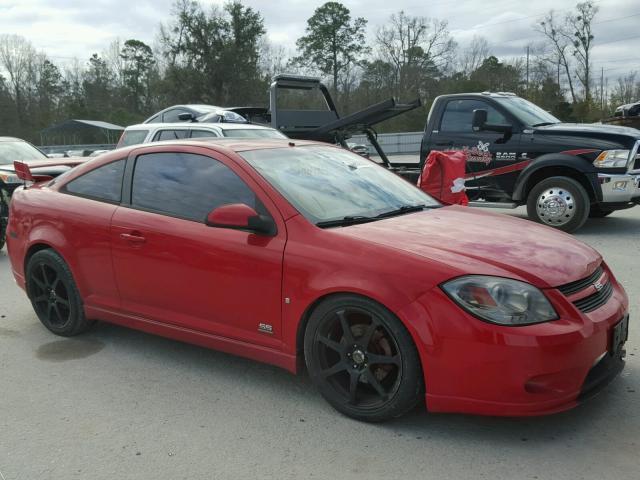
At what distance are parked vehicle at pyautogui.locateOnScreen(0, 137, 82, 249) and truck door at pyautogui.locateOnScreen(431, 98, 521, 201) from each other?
19.2ft

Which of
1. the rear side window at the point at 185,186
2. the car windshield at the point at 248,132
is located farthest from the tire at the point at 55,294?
the car windshield at the point at 248,132

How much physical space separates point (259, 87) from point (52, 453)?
45953 mm

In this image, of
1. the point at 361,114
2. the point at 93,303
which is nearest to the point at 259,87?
the point at 361,114

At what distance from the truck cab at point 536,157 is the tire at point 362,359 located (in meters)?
6.26

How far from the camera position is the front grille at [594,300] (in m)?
3.05

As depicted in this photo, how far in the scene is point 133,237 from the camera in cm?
408

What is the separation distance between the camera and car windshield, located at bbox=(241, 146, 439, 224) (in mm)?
3666

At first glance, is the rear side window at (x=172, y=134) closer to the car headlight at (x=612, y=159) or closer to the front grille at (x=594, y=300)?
the car headlight at (x=612, y=159)

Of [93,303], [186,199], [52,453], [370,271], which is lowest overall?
[52,453]

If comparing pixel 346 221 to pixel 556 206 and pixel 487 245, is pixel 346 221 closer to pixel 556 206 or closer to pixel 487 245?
pixel 487 245

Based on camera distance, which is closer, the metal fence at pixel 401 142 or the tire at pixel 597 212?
the tire at pixel 597 212

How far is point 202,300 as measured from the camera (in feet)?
12.4

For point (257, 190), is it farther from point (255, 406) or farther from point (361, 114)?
point (361, 114)

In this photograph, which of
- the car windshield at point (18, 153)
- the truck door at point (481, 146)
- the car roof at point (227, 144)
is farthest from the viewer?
the car windshield at point (18, 153)
